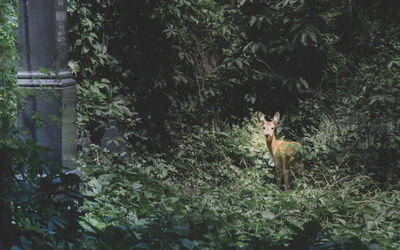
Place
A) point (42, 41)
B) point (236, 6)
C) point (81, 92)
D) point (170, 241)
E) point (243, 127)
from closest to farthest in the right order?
point (170, 241) → point (42, 41) → point (81, 92) → point (236, 6) → point (243, 127)

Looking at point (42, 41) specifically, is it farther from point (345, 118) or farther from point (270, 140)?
point (345, 118)

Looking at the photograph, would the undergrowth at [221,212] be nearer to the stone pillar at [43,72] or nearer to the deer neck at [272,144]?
the deer neck at [272,144]

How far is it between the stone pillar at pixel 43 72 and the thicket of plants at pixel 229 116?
84 centimetres

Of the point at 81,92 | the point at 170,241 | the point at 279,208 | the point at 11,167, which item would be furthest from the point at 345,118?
the point at 11,167

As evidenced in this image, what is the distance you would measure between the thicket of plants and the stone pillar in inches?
33.1

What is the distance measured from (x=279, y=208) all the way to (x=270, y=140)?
1940 mm

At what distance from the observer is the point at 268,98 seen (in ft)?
22.7

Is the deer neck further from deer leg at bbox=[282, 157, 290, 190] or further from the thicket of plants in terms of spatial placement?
the thicket of plants

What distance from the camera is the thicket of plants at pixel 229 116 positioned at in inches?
160

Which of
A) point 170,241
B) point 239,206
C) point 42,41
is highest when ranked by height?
point 42,41

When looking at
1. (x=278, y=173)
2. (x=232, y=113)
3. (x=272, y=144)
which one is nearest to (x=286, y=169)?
(x=278, y=173)

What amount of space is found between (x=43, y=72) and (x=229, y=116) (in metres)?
4.44

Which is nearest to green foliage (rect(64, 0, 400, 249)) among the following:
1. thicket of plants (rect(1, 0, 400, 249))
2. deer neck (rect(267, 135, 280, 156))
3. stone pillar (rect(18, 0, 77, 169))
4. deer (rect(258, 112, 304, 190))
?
thicket of plants (rect(1, 0, 400, 249))

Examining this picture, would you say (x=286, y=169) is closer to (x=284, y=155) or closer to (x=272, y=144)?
(x=284, y=155)
